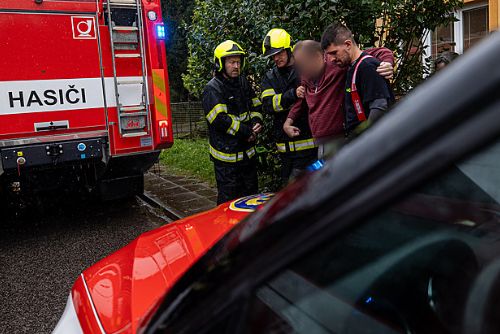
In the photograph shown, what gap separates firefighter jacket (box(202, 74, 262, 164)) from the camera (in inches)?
170

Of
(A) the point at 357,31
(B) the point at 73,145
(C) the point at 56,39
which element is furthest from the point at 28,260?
(A) the point at 357,31

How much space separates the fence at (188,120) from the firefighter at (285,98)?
960 cm

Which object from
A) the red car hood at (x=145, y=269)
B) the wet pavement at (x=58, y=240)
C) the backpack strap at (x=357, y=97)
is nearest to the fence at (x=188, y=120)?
the wet pavement at (x=58, y=240)

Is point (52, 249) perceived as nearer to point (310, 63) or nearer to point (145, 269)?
point (310, 63)

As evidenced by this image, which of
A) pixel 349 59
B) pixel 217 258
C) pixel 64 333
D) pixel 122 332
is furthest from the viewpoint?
pixel 349 59

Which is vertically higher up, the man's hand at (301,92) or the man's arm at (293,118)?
the man's hand at (301,92)

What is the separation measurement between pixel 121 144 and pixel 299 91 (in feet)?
7.27

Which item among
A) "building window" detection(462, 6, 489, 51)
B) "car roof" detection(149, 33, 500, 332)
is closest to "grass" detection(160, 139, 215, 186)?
"building window" detection(462, 6, 489, 51)

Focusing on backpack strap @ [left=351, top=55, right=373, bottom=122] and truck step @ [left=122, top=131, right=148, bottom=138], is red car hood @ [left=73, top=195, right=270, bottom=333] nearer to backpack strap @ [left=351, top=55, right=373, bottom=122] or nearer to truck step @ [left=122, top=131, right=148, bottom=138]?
backpack strap @ [left=351, top=55, right=373, bottom=122]

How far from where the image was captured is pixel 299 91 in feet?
12.9

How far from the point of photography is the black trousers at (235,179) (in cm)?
454

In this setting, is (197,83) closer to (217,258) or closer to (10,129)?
(10,129)

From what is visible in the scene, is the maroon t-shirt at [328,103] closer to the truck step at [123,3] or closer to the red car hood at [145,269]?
the red car hood at [145,269]

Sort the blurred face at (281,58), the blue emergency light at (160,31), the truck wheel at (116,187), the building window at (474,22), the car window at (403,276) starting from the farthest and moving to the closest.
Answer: the building window at (474,22)
the truck wheel at (116,187)
the blue emergency light at (160,31)
the blurred face at (281,58)
the car window at (403,276)
